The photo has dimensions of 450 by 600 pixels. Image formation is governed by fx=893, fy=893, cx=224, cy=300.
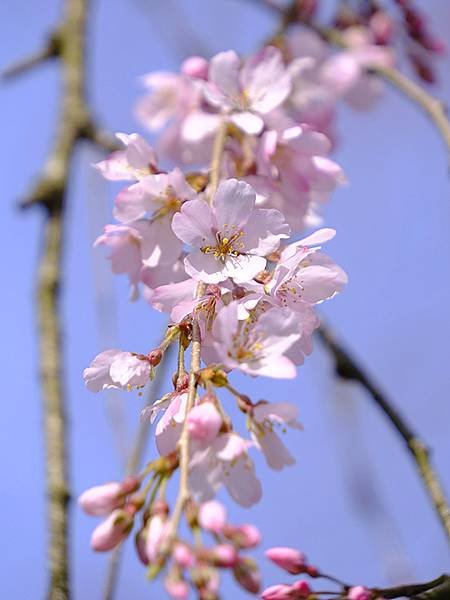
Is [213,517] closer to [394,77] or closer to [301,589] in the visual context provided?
[301,589]

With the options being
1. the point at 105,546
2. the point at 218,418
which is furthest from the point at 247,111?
the point at 105,546

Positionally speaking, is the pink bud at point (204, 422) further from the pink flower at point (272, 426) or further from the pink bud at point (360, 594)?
the pink bud at point (360, 594)

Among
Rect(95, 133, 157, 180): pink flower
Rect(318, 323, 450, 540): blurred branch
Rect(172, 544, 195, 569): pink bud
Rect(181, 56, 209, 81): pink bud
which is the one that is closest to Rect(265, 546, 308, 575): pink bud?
Rect(318, 323, 450, 540): blurred branch

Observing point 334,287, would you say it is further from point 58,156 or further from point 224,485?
point 58,156

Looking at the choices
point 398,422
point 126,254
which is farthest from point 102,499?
point 398,422

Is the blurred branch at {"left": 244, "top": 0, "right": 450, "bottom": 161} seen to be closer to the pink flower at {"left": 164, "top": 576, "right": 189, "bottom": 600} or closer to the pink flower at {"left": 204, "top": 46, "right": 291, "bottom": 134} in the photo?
the pink flower at {"left": 204, "top": 46, "right": 291, "bottom": 134}
